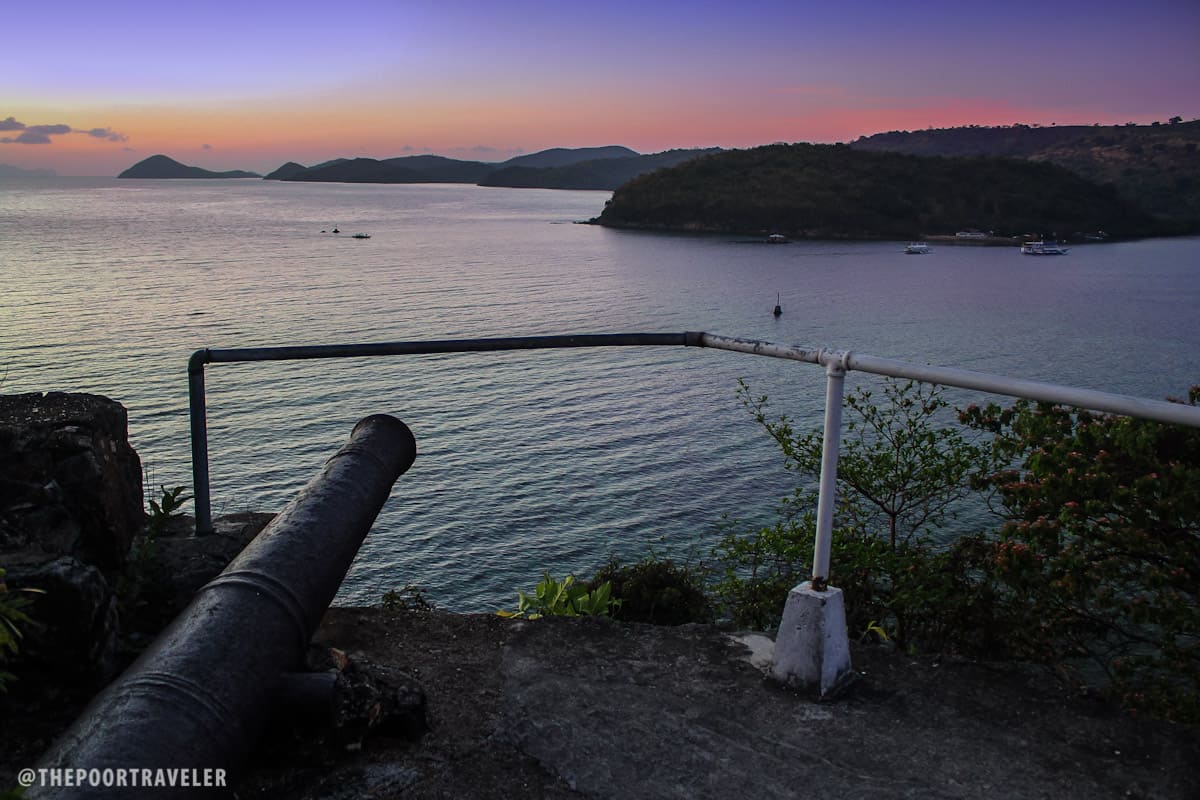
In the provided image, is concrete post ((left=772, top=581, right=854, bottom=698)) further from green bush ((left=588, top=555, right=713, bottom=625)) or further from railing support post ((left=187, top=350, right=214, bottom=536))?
green bush ((left=588, top=555, right=713, bottom=625))

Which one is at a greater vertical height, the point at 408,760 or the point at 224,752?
the point at 224,752

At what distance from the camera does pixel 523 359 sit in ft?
145

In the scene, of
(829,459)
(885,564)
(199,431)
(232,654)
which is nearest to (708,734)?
(829,459)

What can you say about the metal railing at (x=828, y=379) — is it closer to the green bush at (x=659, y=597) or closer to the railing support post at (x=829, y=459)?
the railing support post at (x=829, y=459)

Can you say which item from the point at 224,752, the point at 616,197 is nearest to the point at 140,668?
the point at 224,752

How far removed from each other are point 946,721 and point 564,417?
3135 centimetres

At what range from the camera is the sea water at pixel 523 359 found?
25.4m

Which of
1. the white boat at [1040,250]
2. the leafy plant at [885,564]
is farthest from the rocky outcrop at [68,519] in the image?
the white boat at [1040,250]

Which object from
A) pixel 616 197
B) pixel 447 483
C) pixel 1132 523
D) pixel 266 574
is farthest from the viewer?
pixel 616 197

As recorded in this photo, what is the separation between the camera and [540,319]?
58.4 metres

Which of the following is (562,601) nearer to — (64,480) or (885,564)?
(885,564)

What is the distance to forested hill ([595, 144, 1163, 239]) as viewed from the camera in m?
146

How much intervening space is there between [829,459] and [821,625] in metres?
0.64

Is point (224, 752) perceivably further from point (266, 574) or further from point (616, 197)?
point (616, 197)
